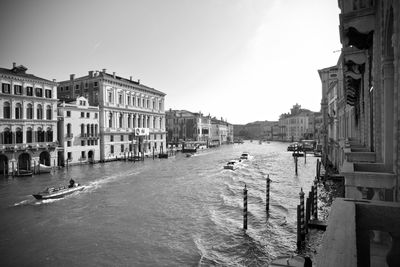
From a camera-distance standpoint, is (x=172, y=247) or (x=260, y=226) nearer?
(x=172, y=247)

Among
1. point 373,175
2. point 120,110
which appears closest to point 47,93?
point 120,110

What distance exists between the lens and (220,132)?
109562 mm

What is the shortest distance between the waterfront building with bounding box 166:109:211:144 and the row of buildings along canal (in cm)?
2951

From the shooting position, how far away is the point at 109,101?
140 feet

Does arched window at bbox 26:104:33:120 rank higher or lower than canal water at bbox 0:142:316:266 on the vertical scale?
higher

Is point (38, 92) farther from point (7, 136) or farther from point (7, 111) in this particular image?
point (7, 136)

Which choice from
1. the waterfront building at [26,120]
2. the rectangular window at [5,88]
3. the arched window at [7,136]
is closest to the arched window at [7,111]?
the waterfront building at [26,120]

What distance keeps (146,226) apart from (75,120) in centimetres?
2767

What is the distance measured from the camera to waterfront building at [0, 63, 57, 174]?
28.0 m

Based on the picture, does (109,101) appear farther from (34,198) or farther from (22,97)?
(34,198)

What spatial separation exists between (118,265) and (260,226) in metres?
6.53

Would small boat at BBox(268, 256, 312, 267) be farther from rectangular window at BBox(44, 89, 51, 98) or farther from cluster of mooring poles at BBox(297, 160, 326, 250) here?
rectangular window at BBox(44, 89, 51, 98)

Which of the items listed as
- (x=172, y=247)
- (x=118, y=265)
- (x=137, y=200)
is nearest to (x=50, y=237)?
(x=118, y=265)

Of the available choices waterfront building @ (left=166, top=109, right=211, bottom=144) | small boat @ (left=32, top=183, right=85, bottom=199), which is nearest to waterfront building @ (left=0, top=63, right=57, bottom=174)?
small boat @ (left=32, top=183, right=85, bottom=199)
